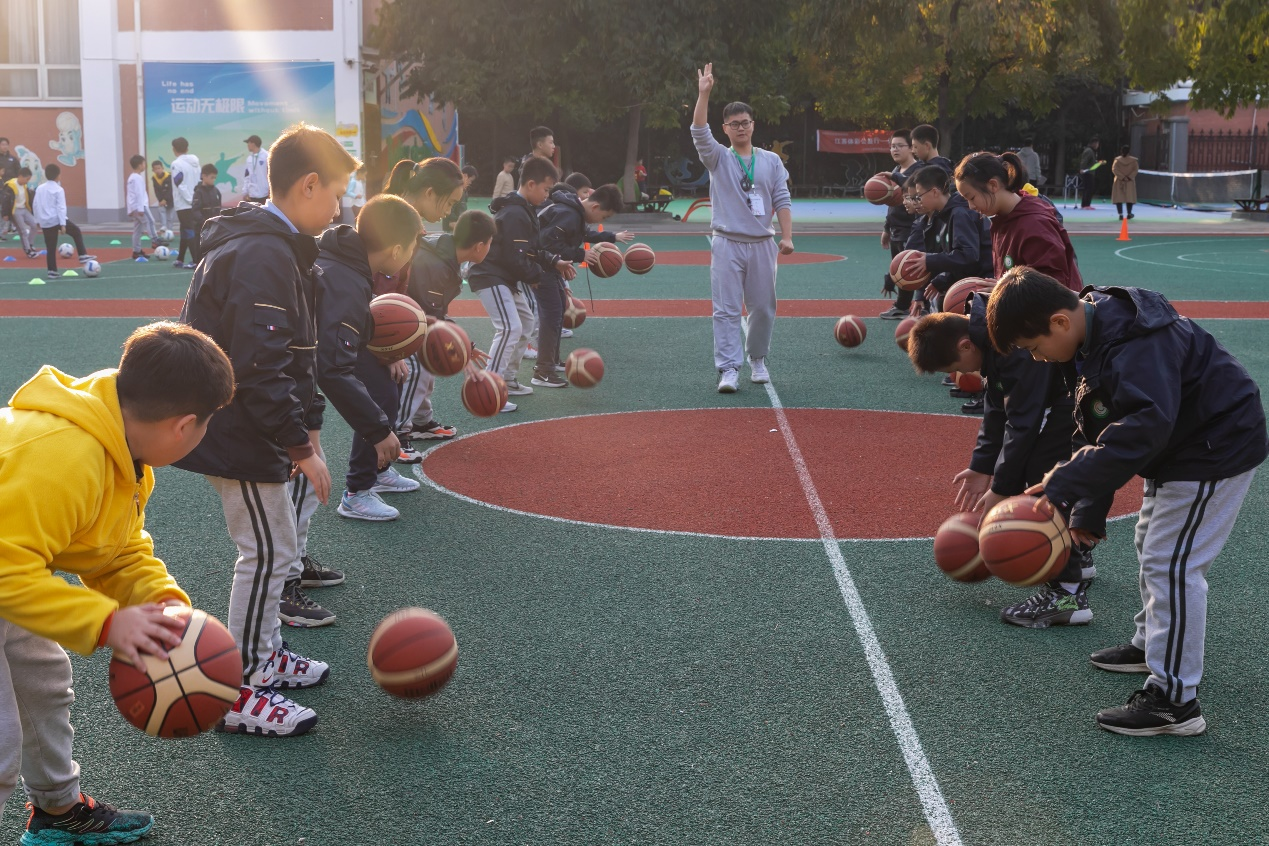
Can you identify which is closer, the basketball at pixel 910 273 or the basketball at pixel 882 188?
the basketball at pixel 910 273

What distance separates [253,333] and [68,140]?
124 feet

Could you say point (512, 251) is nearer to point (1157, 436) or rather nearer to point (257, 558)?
point (257, 558)

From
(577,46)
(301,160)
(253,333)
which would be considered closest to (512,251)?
(301,160)

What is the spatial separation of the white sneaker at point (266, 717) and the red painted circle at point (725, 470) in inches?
120

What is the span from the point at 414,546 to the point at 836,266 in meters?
18.7

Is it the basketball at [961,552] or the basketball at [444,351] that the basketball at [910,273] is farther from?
the basketball at [961,552]

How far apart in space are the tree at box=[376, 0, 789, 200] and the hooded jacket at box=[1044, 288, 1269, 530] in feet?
105

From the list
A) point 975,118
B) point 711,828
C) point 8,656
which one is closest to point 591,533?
point 711,828

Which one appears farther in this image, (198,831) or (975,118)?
(975,118)

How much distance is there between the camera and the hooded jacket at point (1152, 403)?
421 centimetres

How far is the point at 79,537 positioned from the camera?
331cm

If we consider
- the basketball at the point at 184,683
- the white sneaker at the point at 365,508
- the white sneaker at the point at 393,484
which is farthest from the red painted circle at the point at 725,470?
the basketball at the point at 184,683

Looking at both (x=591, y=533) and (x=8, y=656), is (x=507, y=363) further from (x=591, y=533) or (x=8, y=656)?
(x=8, y=656)

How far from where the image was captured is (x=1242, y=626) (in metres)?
5.70
